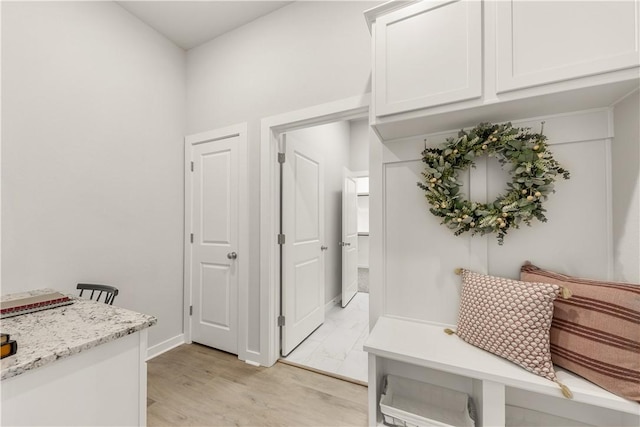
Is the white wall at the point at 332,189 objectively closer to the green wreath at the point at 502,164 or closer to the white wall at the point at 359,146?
the white wall at the point at 359,146

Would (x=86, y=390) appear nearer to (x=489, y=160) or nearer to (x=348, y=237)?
(x=489, y=160)

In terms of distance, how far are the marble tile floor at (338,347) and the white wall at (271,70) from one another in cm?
49

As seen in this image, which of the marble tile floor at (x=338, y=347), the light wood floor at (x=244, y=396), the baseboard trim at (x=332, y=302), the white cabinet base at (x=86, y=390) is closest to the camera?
the white cabinet base at (x=86, y=390)

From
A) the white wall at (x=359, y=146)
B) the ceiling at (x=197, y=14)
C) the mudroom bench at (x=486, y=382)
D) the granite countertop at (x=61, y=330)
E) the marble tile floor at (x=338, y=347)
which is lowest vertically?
the marble tile floor at (x=338, y=347)

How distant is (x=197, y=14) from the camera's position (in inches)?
86.9

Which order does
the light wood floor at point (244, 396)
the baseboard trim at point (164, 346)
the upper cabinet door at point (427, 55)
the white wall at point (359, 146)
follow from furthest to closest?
the white wall at point (359, 146) → the baseboard trim at point (164, 346) → the light wood floor at point (244, 396) → the upper cabinet door at point (427, 55)

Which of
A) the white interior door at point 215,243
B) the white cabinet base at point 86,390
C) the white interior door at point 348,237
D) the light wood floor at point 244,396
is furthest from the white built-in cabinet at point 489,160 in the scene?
the white interior door at point 348,237

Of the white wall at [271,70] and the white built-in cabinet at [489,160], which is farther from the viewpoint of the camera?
the white wall at [271,70]

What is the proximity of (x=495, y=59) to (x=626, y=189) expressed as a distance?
31.0 inches

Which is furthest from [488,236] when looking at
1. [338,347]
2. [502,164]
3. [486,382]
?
[338,347]

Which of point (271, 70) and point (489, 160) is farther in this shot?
point (271, 70)

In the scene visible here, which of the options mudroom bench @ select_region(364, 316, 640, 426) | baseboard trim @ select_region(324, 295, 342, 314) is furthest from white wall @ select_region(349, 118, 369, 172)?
mudroom bench @ select_region(364, 316, 640, 426)

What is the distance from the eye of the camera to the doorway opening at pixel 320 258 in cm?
227

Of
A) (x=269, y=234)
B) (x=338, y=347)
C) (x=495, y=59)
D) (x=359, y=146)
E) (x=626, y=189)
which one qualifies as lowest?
(x=338, y=347)
